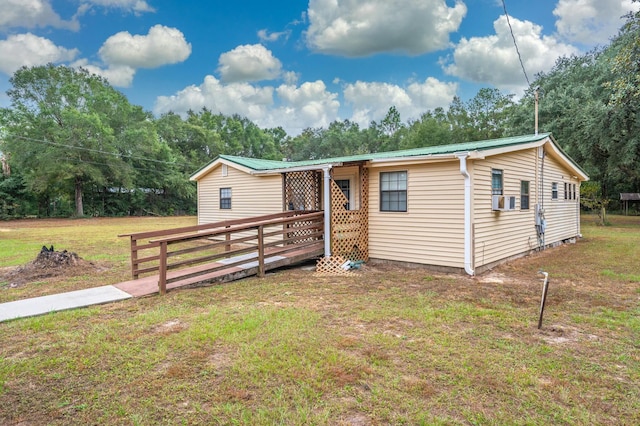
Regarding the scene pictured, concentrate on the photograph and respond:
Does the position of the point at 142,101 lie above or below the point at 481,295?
above

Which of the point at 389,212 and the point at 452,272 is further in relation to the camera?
the point at 389,212

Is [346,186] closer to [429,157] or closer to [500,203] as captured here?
[429,157]

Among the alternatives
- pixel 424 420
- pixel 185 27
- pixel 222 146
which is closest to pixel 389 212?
pixel 424 420

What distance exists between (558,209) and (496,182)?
16.6ft

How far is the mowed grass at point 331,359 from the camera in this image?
250 cm

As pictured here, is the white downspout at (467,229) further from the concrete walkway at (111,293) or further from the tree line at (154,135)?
the tree line at (154,135)

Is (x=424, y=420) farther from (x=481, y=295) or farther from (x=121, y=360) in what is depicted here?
(x=481, y=295)

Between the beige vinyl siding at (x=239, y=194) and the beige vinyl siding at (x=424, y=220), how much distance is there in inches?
138

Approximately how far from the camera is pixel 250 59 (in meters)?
19.1

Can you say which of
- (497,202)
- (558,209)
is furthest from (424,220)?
(558,209)

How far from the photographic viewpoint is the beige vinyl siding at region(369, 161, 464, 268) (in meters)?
7.01

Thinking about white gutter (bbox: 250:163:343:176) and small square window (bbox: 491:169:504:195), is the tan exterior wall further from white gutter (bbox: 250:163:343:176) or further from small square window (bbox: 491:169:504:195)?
white gutter (bbox: 250:163:343:176)

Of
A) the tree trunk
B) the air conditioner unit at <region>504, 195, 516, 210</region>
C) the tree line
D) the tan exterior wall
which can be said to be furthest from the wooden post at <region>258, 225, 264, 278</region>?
the tree trunk

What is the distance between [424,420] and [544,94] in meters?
24.4
